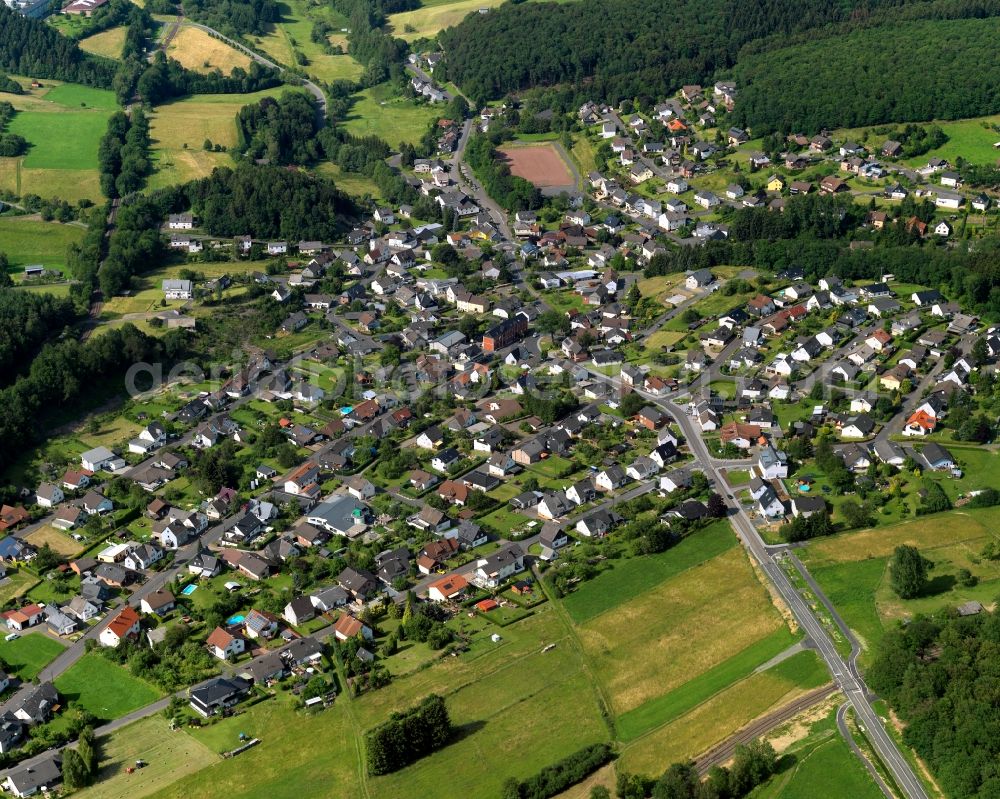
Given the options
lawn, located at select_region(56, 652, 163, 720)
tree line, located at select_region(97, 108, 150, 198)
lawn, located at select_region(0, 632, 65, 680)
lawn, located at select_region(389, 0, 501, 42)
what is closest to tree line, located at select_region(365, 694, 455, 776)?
lawn, located at select_region(56, 652, 163, 720)

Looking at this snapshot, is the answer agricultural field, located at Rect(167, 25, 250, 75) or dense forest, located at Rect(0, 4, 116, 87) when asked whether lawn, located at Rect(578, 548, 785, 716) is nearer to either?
agricultural field, located at Rect(167, 25, 250, 75)

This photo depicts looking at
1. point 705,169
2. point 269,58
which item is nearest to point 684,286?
point 705,169

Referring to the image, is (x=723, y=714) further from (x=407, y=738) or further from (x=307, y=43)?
(x=307, y=43)

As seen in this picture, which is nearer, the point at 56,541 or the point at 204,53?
the point at 56,541

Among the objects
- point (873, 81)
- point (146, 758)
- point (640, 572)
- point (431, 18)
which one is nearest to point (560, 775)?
point (640, 572)

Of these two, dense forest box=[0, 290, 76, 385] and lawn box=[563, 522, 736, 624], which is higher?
lawn box=[563, 522, 736, 624]

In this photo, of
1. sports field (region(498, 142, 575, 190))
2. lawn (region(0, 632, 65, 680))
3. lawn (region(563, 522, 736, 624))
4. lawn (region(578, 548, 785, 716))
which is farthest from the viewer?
sports field (region(498, 142, 575, 190))
